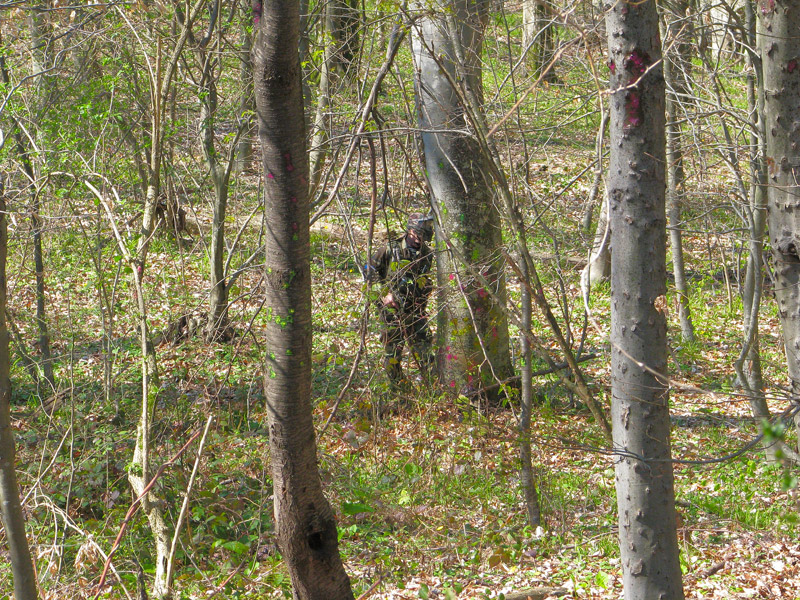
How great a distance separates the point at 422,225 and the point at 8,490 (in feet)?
16.8

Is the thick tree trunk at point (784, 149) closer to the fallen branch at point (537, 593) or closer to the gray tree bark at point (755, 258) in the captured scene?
the gray tree bark at point (755, 258)

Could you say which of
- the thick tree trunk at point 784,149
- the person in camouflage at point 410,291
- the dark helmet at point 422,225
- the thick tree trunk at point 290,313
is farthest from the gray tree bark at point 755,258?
the thick tree trunk at point 290,313

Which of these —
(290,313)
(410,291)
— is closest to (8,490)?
(290,313)

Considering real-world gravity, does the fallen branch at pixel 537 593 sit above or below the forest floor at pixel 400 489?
below

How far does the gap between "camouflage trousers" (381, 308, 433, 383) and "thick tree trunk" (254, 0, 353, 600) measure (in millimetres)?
2671

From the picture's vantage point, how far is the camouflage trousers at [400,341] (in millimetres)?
6363

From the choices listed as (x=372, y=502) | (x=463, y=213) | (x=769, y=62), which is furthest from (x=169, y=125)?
(x=769, y=62)

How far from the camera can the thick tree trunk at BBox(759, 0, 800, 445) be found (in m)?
3.49

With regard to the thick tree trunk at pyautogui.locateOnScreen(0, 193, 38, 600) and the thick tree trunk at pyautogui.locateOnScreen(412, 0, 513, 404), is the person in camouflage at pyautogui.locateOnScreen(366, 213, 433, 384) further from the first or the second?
the thick tree trunk at pyautogui.locateOnScreen(0, 193, 38, 600)

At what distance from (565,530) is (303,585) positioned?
266 cm

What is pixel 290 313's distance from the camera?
320cm

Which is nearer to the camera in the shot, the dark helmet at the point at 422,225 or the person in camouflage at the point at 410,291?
the person in camouflage at the point at 410,291

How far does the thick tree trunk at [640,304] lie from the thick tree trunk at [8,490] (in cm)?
258

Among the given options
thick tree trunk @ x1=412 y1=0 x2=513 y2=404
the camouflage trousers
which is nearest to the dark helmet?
thick tree trunk @ x1=412 y1=0 x2=513 y2=404
